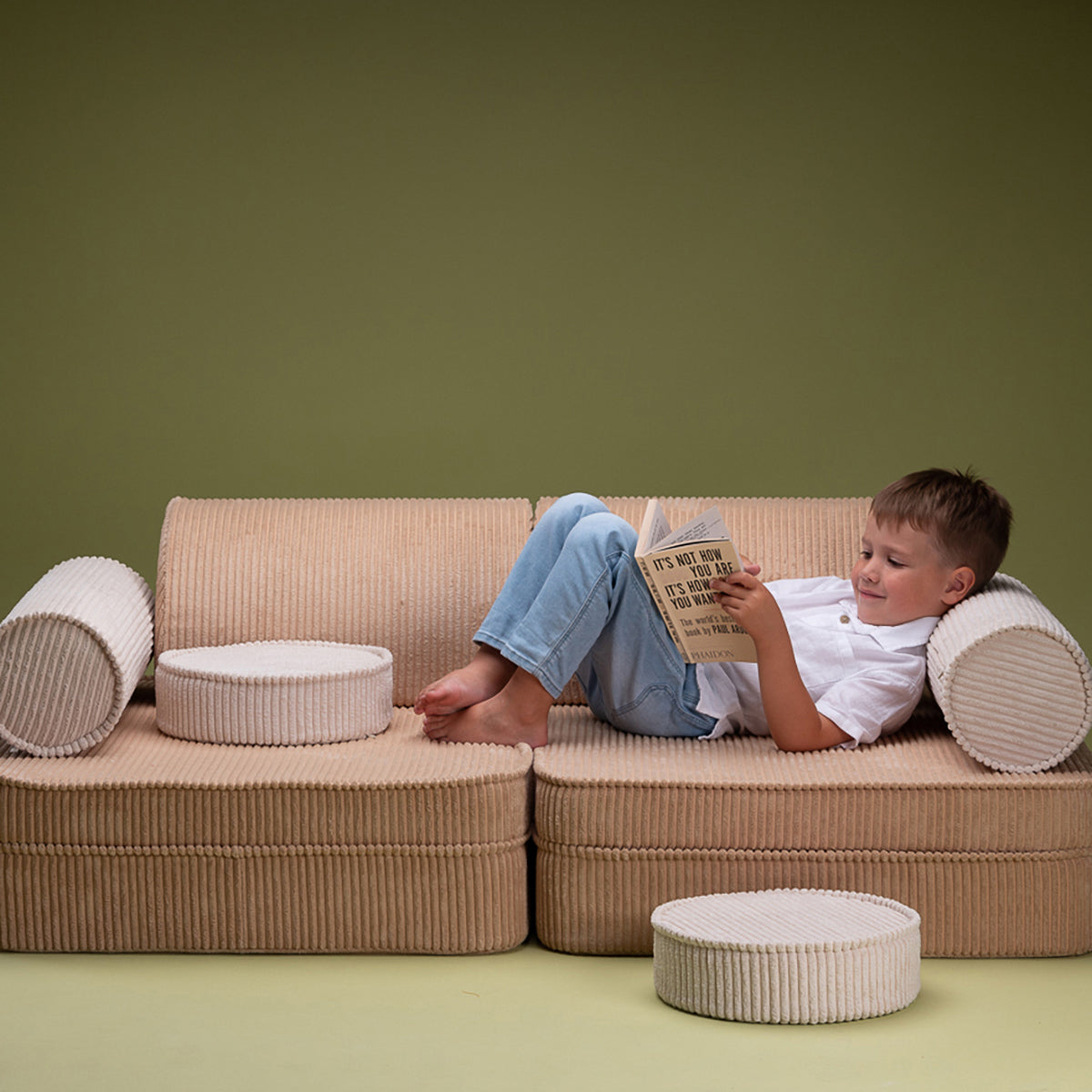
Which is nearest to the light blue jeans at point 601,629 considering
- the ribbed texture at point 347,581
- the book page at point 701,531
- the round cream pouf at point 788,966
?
the book page at point 701,531

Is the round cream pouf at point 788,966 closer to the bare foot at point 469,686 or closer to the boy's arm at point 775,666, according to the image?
the boy's arm at point 775,666

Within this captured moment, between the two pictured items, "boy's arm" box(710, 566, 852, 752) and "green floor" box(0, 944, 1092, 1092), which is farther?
"boy's arm" box(710, 566, 852, 752)

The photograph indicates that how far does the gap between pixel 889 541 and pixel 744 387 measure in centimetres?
126

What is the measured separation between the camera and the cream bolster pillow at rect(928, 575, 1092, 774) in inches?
83.6

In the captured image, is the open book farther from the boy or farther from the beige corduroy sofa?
the beige corduroy sofa

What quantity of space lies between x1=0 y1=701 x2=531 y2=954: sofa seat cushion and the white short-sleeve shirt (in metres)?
0.46

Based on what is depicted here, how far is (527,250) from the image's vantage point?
11.7 ft

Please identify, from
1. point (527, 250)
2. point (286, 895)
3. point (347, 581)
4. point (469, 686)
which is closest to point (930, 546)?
point (469, 686)

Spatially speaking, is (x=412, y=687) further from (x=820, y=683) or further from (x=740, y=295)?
(x=740, y=295)

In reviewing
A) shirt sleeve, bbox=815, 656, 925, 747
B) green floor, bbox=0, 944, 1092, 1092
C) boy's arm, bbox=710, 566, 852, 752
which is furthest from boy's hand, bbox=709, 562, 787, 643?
green floor, bbox=0, 944, 1092, 1092

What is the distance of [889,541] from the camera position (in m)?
2.39

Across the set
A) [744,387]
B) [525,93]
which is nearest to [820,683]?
[744,387]

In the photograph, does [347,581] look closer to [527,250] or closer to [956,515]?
[956,515]

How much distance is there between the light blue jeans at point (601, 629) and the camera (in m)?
2.33
